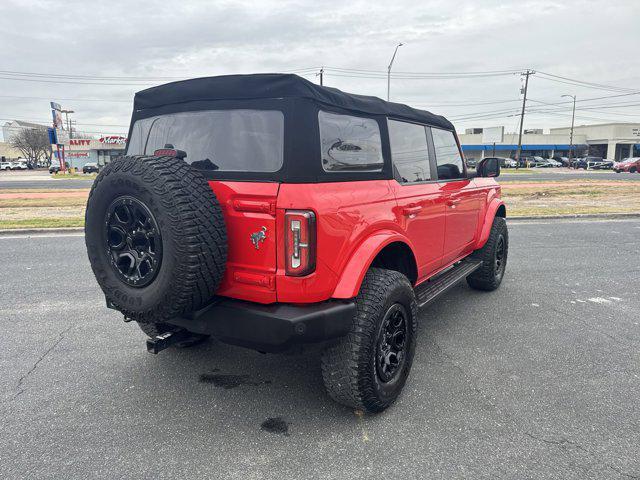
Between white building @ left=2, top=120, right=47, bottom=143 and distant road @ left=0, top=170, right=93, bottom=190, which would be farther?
white building @ left=2, top=120, right=47, bottom=143

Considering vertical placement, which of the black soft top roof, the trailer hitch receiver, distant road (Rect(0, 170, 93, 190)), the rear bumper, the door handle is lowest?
distant road (Rect(0, 170, 93, 190))

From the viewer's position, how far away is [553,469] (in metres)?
2.30

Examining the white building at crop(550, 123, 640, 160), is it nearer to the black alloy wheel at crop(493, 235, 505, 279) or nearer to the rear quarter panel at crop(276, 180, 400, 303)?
the black alloy wheel at crop(493, 235, 505, 279)

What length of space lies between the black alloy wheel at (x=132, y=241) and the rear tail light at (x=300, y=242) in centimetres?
67

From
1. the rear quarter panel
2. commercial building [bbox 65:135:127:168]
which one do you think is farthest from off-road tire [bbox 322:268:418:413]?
commercial building [bbox 65:135:127:168]

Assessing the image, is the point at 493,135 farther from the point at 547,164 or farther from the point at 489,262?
the point at 489,262

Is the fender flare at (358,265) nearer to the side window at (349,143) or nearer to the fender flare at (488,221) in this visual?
the side window at (349,143)

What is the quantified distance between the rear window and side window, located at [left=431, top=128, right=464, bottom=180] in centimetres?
203

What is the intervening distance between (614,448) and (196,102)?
323 centimetres

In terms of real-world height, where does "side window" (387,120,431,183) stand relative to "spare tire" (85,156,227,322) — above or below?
above

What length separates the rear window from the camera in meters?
2.56

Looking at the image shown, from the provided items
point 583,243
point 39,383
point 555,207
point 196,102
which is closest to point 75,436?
point 39,383

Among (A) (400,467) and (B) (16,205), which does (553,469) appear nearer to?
(A) (400,467)

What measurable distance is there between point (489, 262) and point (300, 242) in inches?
138
